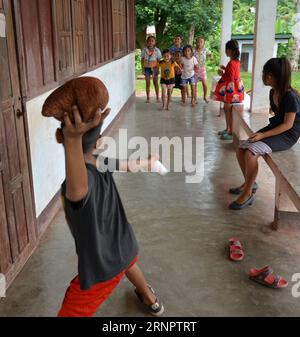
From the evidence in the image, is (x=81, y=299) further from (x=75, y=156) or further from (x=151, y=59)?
(x=151, y=59)

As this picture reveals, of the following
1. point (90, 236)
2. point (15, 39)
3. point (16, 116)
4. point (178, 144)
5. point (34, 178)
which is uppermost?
point (15, 39)

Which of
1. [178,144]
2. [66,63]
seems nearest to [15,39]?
[66,63]

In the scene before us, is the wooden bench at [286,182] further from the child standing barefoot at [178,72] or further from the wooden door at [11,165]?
the child standing barefoot at [178,72]

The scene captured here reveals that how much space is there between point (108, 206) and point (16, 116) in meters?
1.34

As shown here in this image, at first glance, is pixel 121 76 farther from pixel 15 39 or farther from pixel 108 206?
pixel 108 206

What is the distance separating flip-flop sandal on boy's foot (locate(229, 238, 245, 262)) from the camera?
3.08m

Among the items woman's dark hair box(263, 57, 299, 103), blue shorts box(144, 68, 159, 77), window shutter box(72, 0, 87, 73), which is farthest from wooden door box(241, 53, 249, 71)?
woman's dark hair box(263, 57, 299, 103)

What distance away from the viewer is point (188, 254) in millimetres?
3176

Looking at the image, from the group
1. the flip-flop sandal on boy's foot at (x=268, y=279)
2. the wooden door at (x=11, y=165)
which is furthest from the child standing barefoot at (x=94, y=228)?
the flip-flop sandal on boy's foot at (x=268, y=279)

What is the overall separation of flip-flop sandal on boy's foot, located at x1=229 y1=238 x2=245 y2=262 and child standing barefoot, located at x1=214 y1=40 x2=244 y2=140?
3.34 metres

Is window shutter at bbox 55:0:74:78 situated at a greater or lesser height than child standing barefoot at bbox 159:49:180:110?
greater

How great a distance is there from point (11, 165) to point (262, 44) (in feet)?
14.1

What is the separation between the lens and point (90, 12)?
5.66 m

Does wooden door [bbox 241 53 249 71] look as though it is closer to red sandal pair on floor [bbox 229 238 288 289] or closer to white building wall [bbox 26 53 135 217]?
white building wall [bbox 26 53 135 217]
